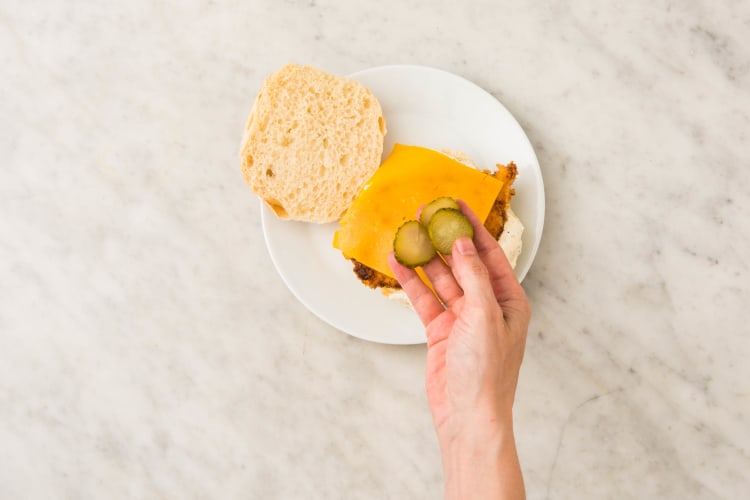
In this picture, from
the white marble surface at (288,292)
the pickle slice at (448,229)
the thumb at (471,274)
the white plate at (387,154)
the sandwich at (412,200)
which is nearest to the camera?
the thumb at (471,274)

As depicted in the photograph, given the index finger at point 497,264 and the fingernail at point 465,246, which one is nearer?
the fingernail at point 465,246

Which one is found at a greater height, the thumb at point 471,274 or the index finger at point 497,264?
the thumb at point 471,274

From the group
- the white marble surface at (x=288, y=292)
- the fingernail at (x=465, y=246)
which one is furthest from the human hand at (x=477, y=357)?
the white marble surface at (x=288, y=292)

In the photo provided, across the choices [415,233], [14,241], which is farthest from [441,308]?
[14,241]

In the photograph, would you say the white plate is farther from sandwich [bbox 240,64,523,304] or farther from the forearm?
the forearm

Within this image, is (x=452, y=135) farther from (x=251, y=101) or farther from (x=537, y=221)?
(x=251, y=101)

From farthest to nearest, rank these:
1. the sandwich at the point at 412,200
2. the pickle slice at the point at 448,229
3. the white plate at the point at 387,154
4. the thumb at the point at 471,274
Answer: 1. the white plate at the point at 387,154
2. the sandwich at the point at 412,200
3. the pickle slice at the point at 448,229
4. the thumb at the point at 471,274

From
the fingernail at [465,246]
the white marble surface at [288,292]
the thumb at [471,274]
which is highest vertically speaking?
the fingernail at [465,246]

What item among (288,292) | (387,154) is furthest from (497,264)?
(288,292)

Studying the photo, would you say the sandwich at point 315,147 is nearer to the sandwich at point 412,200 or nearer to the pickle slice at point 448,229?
the sandwich at point 412,200
